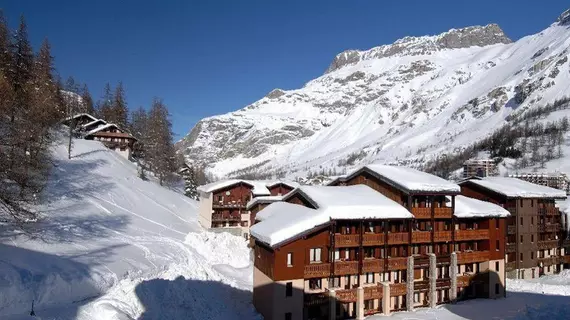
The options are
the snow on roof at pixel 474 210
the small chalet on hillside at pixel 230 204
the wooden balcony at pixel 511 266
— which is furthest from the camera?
the small chalet on hillside at pixel 230 204

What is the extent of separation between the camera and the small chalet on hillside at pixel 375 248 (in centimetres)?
2920

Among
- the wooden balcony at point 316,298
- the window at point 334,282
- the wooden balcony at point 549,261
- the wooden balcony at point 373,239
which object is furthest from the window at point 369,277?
the wooden balcony at point 549,261

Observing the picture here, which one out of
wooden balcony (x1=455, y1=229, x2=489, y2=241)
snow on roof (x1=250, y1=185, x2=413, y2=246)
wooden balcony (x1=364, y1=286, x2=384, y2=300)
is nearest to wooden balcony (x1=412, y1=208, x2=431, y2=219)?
snow on roof (x1=250, y1=185, x2=413, y2=246)

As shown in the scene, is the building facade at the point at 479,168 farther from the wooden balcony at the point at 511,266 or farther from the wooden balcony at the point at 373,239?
the wooden balcony at the point at 373,239

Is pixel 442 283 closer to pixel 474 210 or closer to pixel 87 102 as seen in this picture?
pixel 474 210

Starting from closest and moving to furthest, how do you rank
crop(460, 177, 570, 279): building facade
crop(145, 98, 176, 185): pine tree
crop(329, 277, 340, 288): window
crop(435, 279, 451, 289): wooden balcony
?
crop(329, 277, 340, 288): window < crop(435, 279, 451, 289): wooden balcony < crop(460, 177, 570, 279): building facade < crop(145, 98, 176, 185): pine tree

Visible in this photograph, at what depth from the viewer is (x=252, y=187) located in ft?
187

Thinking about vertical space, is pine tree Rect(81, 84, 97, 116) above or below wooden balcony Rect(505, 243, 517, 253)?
above

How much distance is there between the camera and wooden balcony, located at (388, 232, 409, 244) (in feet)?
108

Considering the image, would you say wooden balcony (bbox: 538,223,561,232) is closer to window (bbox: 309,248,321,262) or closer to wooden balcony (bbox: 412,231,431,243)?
wooden balcony (bbox: 412,231,431,243)

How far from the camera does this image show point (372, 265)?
32.2m

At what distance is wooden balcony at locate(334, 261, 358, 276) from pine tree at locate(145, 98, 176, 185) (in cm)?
4494

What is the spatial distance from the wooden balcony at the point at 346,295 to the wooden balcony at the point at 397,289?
3687 millimetres

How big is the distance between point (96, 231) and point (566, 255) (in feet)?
187
